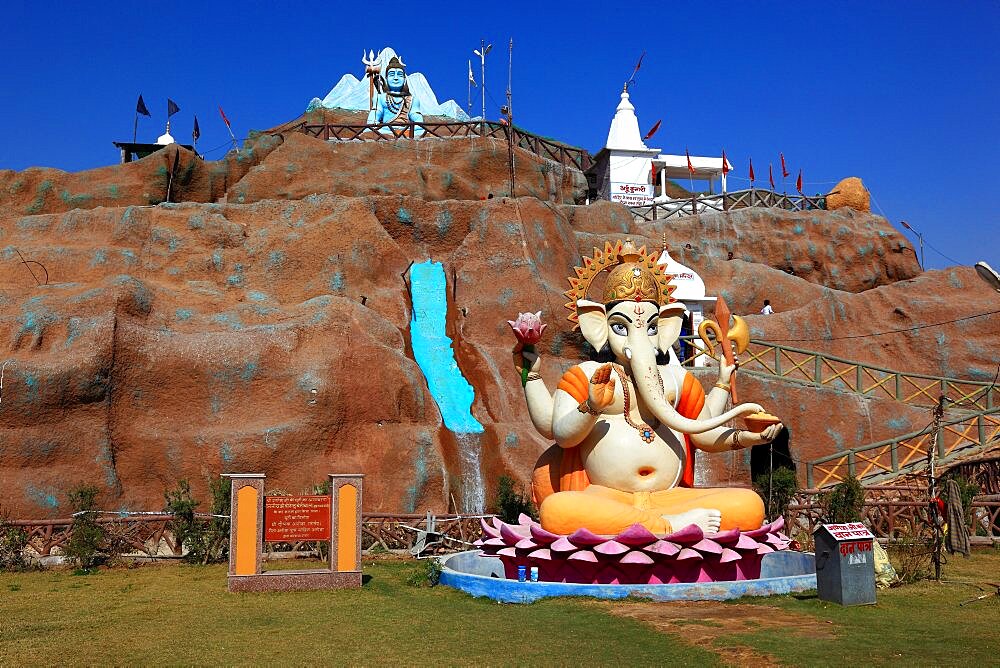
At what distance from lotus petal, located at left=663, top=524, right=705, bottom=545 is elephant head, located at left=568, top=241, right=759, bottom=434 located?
160cm

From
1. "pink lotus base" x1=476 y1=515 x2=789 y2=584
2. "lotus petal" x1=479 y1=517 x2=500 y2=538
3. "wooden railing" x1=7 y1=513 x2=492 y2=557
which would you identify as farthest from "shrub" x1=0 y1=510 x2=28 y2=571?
"pink lotus base" x1=476 y1=515 x2=789 y2=584

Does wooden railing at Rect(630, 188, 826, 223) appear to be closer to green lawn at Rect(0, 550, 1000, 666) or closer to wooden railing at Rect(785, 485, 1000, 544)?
wooden railing at Rect(785, 485, 1000, 544)

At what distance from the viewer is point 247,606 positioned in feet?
41.5

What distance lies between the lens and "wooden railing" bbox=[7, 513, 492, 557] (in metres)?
17.7

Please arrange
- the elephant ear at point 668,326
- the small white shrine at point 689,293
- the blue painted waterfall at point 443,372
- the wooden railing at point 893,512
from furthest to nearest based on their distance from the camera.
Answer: the small white shrine at point 689,293, the blue painted waterfall at point 443,372, the wooden railing at point 893,512, the elephant ear at point 668,326

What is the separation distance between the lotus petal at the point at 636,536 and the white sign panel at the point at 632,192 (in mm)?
35666

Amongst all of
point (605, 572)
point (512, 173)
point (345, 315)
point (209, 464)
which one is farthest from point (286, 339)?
point (512, 173)

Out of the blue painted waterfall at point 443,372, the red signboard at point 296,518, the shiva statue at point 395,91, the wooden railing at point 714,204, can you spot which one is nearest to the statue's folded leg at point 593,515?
the red signboard at point 296,518

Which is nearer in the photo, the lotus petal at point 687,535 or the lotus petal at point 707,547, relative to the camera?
the lotus petal at point 687,535

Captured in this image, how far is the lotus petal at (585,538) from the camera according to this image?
12.6m

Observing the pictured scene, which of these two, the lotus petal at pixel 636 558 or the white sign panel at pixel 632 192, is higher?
the white sign panel at pixel 632 192

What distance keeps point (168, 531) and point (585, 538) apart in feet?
32.5

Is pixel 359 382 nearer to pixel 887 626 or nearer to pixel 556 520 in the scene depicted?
pixel 556 520

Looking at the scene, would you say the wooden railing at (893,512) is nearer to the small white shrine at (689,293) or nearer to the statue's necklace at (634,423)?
the statue's necklace at (634,423)
